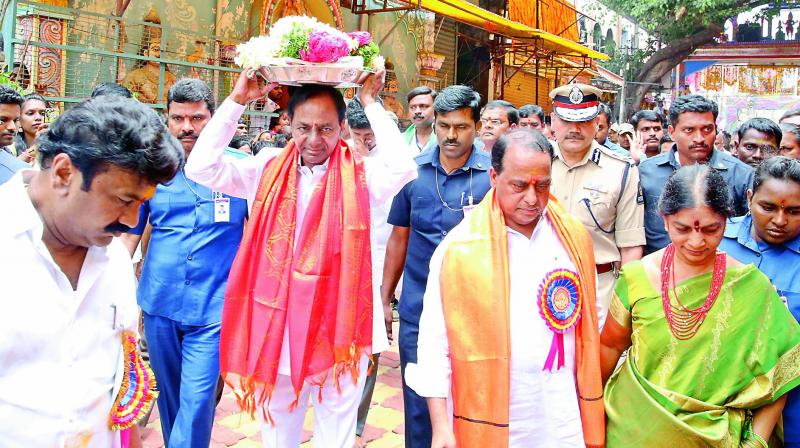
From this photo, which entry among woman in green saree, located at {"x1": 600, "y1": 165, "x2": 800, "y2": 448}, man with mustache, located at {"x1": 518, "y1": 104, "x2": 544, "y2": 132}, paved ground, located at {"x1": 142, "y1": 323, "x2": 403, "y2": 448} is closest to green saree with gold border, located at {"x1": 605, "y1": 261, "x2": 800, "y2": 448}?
woman in green saree, located at {"x1": 600, "y1": 165, "x2": 800, "y2": 448}

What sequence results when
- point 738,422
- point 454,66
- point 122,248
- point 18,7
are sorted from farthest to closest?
point 454,66
point 18,7
point 738,422
point 122,248

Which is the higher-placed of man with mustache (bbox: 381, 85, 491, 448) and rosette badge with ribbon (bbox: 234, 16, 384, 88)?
rosette badge with ribbon (bbox: 234, 16, 384, 88)

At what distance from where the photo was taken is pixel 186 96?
12.1ft

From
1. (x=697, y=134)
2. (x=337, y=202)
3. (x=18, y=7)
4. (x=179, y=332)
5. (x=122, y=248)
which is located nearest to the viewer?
(x=122, y=248)

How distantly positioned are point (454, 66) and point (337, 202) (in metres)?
14.0

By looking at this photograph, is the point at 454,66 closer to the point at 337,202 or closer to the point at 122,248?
the point at 337,202

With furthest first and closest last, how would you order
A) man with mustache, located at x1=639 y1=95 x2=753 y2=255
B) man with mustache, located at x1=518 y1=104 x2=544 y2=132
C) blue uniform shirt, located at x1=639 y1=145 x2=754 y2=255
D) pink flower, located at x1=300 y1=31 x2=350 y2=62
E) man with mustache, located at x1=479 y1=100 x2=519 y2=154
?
man with mustache, located at x1=518 y1=104 x2=544 y2=132
man with mustache, located at x1=479 y1=100 x2=519 y2=154
man with mustache, located at x1=639 y1=95 x2=753 y2=255
blue uniform shirt, located at x1=639 y1=145 x2=754 y2=255
pink flower, located at x1=300 y1=31 x2=350 y2=62

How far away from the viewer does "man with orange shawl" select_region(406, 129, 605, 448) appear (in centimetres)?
246

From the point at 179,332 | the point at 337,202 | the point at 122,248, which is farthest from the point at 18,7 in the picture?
the point at 122,248

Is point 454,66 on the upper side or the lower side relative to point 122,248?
upper

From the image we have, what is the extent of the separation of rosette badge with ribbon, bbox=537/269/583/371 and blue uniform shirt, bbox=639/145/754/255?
184cm

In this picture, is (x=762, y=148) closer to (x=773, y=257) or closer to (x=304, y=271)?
(x=773, y=257)

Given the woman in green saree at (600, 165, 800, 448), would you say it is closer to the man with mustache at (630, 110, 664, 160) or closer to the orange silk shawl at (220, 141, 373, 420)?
the orange silk shawl at (220, 141, 373, 420)

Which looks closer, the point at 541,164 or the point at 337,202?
the point at 541,164
